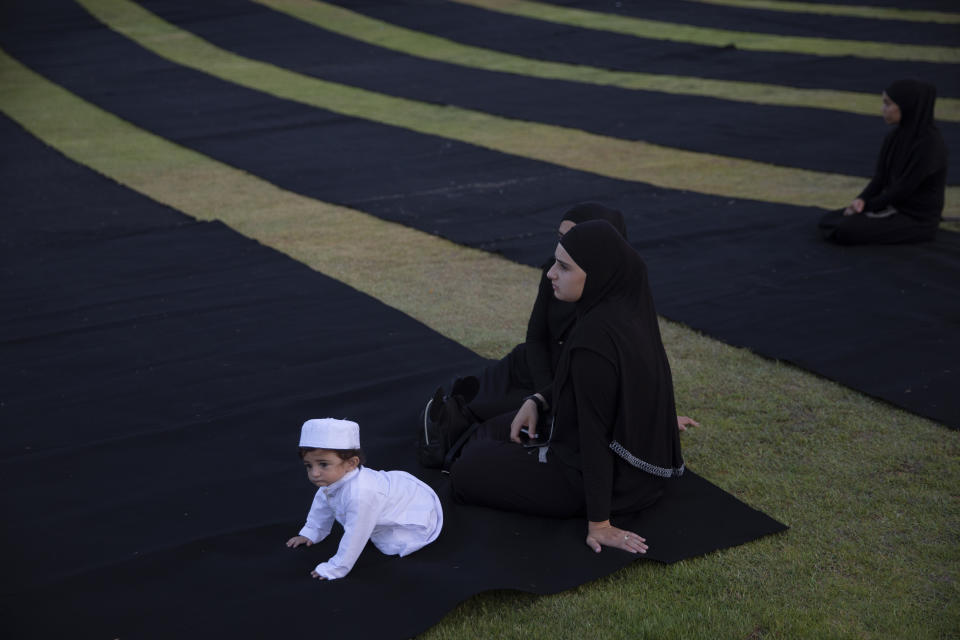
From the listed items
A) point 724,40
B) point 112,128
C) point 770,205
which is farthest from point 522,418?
point 724,40

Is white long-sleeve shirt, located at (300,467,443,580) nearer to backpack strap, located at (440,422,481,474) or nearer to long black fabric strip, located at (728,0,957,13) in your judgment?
backpack strap, located at (440,422,481,474)

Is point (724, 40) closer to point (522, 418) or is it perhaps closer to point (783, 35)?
point (783, 35)

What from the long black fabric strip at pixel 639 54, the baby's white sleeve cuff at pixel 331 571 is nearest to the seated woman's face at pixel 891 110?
the baby's white sleeve cuff at pixel 331 571

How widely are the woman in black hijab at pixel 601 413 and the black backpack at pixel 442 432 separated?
47cm

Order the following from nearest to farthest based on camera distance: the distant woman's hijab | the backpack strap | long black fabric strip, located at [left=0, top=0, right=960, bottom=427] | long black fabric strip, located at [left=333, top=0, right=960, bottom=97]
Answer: the backpack strap
long black fabric strip, located at [left=0, top=0, right=960, bottom=427]
the distant woman's hijab
long black fabric strip, located at [left=333, top=0, right=960, bottom=97]

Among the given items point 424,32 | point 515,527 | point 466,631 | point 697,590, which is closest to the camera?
point 466,631

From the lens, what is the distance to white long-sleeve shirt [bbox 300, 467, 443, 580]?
372 cm

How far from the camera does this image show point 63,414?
5391 mm

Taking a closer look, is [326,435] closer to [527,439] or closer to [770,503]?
[527,439]

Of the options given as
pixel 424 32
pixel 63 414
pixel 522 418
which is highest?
pixel 424 32

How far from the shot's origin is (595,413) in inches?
154

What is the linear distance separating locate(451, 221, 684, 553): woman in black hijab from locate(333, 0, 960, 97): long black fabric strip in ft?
40.8

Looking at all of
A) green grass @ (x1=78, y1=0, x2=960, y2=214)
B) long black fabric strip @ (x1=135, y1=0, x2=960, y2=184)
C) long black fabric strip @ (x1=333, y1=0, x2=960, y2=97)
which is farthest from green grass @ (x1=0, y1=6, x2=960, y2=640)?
long black fabric strip @ (x1=333, y1=0, x2=960, y2=97)

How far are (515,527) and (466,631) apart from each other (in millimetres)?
705
